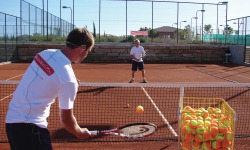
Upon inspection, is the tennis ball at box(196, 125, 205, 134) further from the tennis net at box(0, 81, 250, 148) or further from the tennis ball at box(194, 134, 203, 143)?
the tennis net at box(0, 81, 250, 148)

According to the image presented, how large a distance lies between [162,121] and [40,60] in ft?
15.6

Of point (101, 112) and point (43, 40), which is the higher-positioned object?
point (43, 40)

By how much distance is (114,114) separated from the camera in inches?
302

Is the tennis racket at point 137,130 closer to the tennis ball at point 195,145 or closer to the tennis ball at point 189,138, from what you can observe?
the tennis ball at point 189,138

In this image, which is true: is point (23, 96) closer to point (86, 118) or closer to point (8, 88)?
point (86, 118)

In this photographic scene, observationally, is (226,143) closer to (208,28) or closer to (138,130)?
(138,130)

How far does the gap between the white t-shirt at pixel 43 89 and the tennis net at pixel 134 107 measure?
2.94 m

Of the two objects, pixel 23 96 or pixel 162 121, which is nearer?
pixel 23 96

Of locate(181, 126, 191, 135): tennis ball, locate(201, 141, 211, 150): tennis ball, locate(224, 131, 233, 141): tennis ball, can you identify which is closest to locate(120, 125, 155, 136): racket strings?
locate(181, 126, 191, 135): tennis ball

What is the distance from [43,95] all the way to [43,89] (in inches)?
2.2

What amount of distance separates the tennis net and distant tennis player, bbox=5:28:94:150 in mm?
2904

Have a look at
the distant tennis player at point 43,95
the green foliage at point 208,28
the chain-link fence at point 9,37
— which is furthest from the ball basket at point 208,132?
the green foliage at point 208,28

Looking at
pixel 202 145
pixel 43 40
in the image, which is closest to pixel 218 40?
pixel 43 40

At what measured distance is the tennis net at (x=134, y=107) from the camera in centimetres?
591
